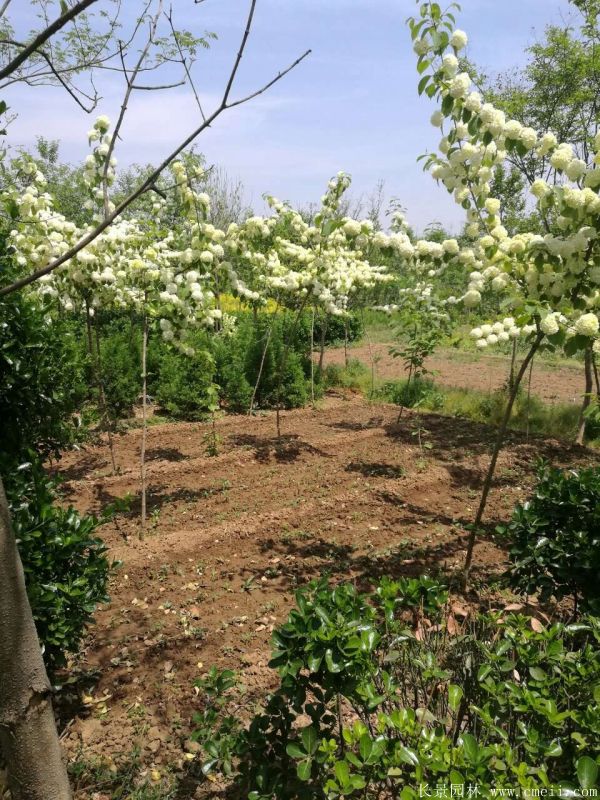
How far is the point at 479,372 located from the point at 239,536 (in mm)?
10089

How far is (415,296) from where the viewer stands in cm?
648

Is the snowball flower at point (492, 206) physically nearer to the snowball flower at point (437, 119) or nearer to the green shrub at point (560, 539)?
the snowball flower at point (437, 119)

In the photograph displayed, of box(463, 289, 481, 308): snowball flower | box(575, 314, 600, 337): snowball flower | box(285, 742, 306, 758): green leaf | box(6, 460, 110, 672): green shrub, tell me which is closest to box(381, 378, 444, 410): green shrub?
box(463, 289, 481, 308): snowball flower

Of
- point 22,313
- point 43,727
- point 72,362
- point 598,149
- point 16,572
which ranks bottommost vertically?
point 43,727

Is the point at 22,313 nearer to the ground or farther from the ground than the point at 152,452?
farther from the ground

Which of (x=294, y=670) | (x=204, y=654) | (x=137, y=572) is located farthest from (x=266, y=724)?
(x=137, y=572)

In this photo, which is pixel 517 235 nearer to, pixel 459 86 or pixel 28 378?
pixel 459 86

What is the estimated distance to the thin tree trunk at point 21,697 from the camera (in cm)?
136

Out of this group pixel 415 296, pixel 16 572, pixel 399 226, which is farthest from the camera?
pixel 415 296

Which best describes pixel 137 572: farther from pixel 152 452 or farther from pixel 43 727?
pixel 152 452

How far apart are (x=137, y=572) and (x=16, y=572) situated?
2.59m

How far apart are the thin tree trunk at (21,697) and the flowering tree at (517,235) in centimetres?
206

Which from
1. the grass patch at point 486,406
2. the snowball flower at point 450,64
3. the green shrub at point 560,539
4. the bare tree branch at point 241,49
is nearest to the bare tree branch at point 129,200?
the bare tree branch at point 241,49

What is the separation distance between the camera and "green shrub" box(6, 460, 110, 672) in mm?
2178
